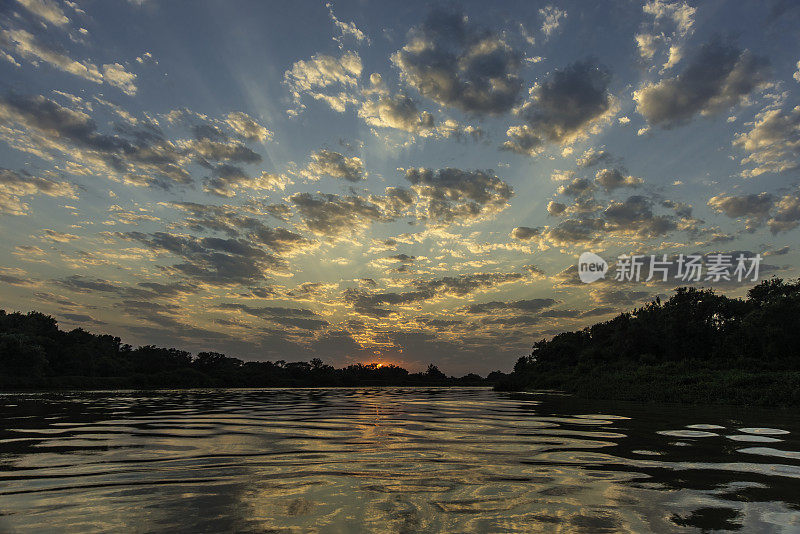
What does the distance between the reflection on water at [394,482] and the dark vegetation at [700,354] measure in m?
21.2

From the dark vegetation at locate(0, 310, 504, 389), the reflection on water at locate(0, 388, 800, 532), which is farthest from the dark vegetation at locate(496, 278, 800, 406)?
the dark vegetation at locate(0, 310, 504, 389)

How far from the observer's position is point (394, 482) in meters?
6.72

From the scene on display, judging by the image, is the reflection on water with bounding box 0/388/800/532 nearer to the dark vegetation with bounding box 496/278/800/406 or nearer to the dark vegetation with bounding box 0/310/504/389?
the dark vegetation with bounding box 496/278/800/406

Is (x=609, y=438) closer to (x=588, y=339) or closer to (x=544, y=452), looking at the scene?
(x=544, y=452)

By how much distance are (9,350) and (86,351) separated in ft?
86.1

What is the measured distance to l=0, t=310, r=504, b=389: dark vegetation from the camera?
58.6 metres

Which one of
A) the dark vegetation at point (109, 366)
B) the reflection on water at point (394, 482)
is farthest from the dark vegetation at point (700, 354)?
the dark vegetation at point (109, 366)

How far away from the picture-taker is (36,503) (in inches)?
211

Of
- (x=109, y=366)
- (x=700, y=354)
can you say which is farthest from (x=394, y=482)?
(x=109, y=366)

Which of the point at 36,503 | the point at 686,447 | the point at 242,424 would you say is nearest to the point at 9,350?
the point at 242,424

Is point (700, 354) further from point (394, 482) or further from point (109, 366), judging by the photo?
point (109, 366)

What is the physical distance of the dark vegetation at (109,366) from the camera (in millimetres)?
58569

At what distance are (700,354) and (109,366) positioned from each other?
101 metres

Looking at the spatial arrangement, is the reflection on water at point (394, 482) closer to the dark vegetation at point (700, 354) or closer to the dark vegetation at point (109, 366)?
the dark vegetation at point (700, 354)
